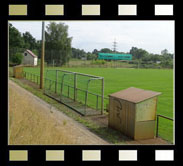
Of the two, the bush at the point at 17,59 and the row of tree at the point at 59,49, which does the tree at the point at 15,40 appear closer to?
the row of tree at the point at 59,49

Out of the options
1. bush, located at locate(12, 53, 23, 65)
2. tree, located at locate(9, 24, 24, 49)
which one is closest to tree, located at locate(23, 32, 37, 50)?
tree, located at locate(9, 24, 24, 49)

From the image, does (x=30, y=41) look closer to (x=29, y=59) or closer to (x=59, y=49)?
(x=59, y=49)

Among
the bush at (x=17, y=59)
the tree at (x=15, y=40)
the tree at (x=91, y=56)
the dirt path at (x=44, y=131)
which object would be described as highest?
the tree at (x=15, y=40)

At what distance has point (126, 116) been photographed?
22.3 ft

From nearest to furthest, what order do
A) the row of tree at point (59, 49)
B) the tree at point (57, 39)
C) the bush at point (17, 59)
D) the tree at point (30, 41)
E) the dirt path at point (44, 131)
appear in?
1. the dirt path at point (44, 131)
2. the bush at point (17, 59)
3. the row of tree at point (59, 49)
4. the tree at point (30, 41)
5. the tree at point (57, 39)

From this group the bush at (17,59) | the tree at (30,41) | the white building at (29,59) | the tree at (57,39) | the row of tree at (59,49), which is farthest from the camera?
the tree at (57,39)

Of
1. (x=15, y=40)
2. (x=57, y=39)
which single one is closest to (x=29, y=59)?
(x=15, y=40)

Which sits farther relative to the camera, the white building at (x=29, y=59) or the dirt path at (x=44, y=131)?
the white building at (x=29, y=59)

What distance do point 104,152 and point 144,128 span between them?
283 centimetres

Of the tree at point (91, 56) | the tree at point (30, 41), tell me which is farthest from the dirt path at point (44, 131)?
the tree at point (91, 56)

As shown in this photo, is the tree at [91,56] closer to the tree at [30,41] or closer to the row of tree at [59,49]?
the row of tree at [59,49]

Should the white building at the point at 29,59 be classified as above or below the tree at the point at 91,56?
below

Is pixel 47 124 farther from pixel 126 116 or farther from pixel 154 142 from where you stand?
pixel 154 142

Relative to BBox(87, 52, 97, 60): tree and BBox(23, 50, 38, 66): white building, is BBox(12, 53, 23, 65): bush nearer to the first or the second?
BBox(23, 50, 38, 66): white building
